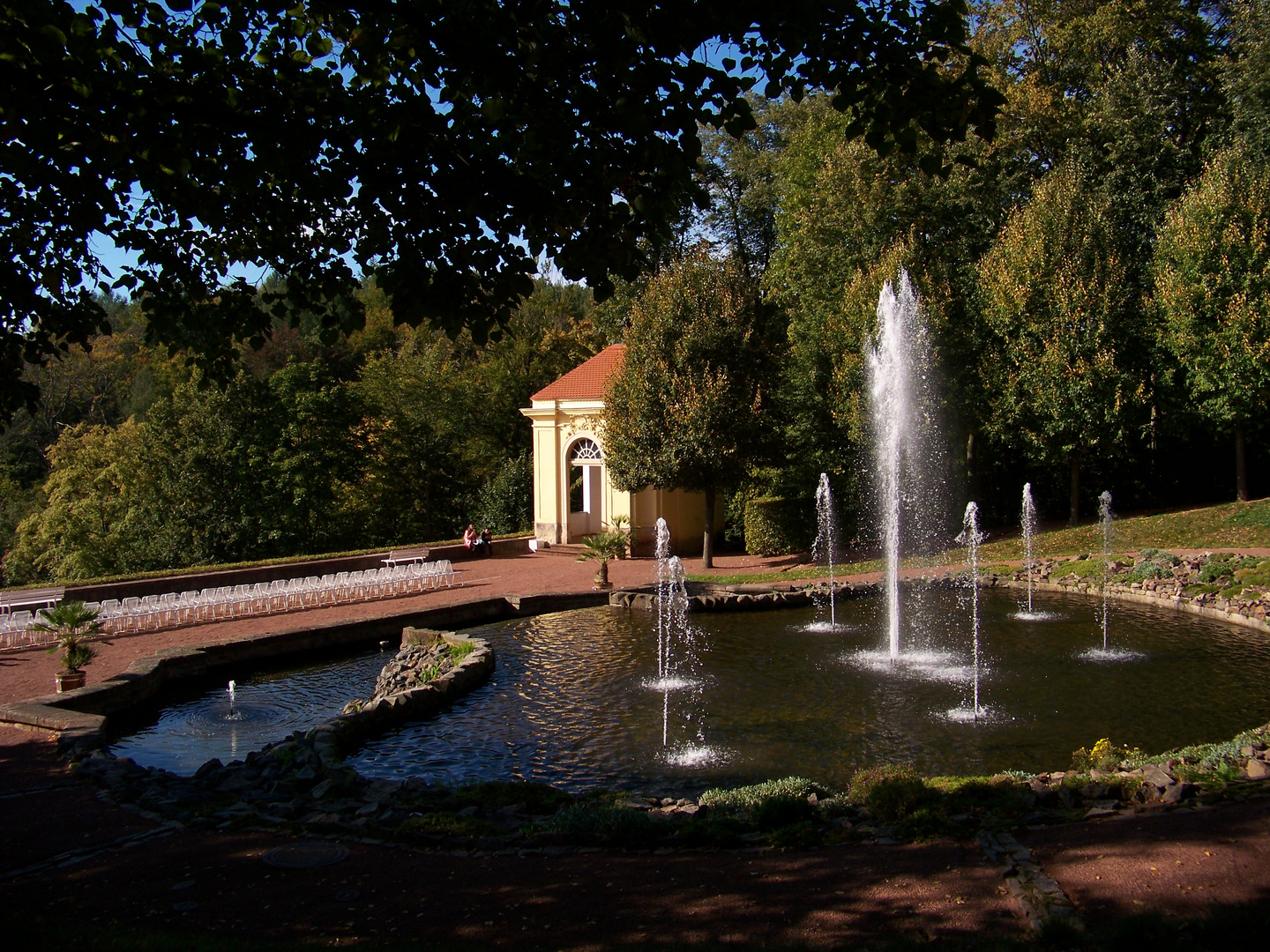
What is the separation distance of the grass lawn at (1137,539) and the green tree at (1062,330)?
1990 mm

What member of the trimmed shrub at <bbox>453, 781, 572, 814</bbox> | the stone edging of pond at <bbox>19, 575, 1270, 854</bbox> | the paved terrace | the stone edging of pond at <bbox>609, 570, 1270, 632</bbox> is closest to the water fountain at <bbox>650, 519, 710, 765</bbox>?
the stone edging of pond at <bbox>609, 570, 1270, 632</bbox>

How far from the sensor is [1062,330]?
25672 mm

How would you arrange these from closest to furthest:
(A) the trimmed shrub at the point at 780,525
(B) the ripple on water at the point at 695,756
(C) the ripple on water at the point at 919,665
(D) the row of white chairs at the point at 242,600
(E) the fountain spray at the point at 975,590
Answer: (B) the ripple on water at the point at 695,756
(E) the fountain spray at the point at 975,590
(C) the ripple on water at the point at 919,665
(D) the row of white chairs at the point at 242,600
(A) the trimmed shrub at the point at 780,525

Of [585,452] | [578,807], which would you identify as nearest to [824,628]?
[578,807]

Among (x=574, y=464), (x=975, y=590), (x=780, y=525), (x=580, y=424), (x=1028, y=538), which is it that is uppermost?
(x=580, y=424)

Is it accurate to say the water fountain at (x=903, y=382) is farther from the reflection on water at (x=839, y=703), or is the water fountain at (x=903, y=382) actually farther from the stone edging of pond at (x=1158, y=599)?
the reflection on water at (x=839, y=703)

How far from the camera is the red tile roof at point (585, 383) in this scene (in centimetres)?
3048

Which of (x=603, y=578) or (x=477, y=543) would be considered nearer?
(x=603, y=578)

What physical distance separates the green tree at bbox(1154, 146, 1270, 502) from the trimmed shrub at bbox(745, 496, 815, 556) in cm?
1122

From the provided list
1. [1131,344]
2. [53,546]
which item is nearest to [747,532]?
[1131,344]

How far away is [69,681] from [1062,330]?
24.8 metres

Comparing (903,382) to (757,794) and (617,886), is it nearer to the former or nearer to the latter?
(757,794)

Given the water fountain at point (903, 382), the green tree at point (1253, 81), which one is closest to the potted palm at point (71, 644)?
the water fountain at point (903, 382)

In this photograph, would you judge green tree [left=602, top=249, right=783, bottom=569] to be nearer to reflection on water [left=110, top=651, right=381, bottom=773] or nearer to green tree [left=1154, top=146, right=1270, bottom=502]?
reflection on water [left=110, top=651, right=381, bottom=773]
